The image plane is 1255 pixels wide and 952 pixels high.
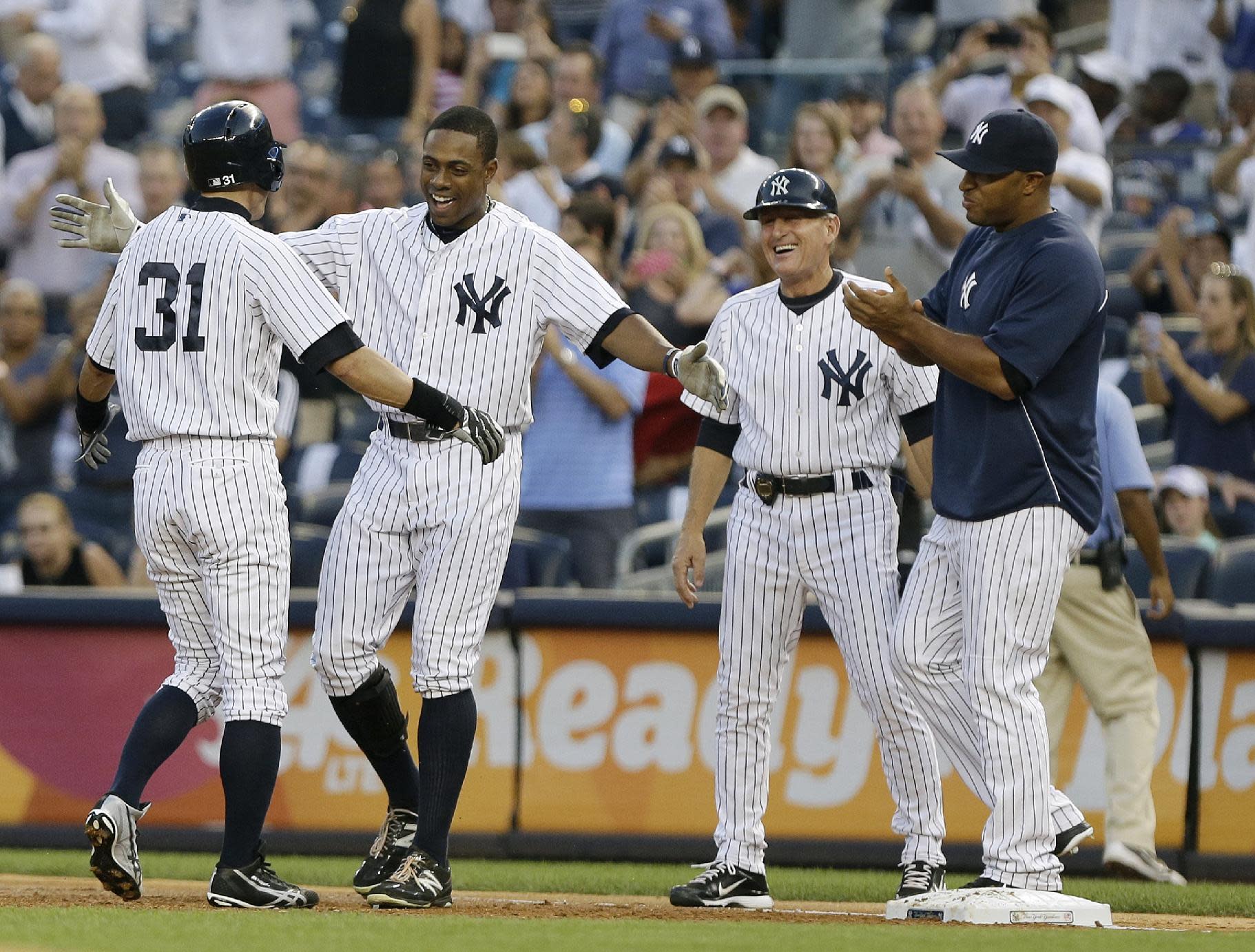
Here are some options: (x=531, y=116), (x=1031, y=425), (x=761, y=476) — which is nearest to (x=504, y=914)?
(x=761, y=476)

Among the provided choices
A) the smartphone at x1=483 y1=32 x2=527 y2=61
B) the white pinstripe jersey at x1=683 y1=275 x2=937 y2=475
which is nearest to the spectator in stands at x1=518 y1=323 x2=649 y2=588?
the white pinstripe jersey at x1=683 y1=275 x2=937 y2=475

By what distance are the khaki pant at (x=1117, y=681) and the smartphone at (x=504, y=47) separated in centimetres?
687

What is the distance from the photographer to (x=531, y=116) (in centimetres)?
1198

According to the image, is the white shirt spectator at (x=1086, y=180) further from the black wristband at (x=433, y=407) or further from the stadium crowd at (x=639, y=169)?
the black wristband at (x=433, y=407)

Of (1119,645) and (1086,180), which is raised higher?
(1086,180)

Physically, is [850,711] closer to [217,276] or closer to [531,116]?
[217,276]

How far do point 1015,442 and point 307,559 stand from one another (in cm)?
402

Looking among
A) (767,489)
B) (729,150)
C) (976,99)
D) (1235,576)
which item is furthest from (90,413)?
(976,99)

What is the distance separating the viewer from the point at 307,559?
857 centimetres

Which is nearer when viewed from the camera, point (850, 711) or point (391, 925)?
point (391, 925)

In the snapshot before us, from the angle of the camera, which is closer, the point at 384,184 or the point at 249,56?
the point at 384,184

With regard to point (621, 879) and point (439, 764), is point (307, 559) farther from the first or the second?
point (439, 764)

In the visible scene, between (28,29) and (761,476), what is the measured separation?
Result: 9273 millimetres

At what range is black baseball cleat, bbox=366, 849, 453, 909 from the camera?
5410 millimetres
